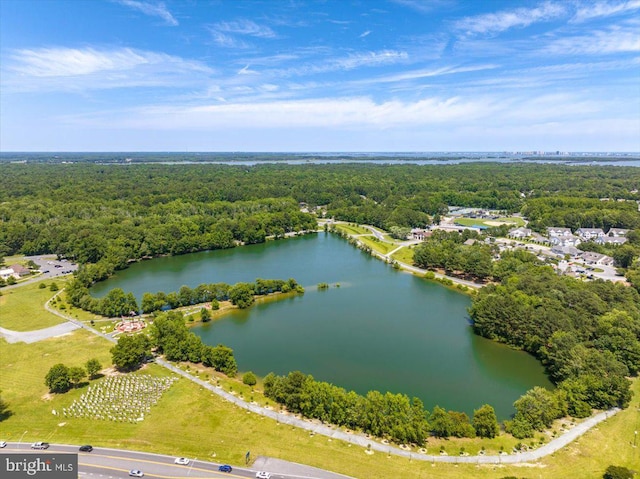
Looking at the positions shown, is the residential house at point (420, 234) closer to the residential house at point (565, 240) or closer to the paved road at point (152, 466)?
the residential house at point (565, 240)

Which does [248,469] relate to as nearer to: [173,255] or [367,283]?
[367,283]

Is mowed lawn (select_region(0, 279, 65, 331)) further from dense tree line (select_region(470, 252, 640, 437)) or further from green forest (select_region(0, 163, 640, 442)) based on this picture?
dense tree line (select_region(470, 252, 640, 437))

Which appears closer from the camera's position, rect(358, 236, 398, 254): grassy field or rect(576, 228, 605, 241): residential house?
rect(358, 236, 398, 254): grassy field

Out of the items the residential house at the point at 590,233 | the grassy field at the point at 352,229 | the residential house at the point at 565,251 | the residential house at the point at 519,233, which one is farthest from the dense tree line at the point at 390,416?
the residential house at the point at 590,233

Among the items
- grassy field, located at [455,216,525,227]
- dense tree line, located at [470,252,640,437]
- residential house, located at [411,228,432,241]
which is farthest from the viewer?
grassy field, located at [455,216,525,227]

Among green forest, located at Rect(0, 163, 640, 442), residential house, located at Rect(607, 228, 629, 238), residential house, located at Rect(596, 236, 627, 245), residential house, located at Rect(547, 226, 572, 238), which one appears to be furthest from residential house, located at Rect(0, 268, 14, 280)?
residential house, located at Rect(607, 228, 629, 238)

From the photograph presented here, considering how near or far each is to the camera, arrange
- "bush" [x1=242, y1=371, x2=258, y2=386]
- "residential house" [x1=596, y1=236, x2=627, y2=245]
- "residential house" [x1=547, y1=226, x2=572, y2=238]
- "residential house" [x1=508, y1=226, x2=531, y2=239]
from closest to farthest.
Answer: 1. "bush" [x1=242, y1=371, x2=258, y2=386]
2. "residential house" [x1=596, y1=236, x2=627, y2=245]
3. "residential house" [x1=547, y1=226, x2=572, y2=238]
4. "residential house" [x1=508, y1=226, x2=531, y2=239]

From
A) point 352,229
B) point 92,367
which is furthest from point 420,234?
point 92,367

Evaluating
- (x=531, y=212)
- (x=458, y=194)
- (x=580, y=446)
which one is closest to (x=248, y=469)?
(x=580, y=446)

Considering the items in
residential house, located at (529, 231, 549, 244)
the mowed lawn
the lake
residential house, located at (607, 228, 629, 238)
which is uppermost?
residential house, located at (607, 228, 629, 238)
